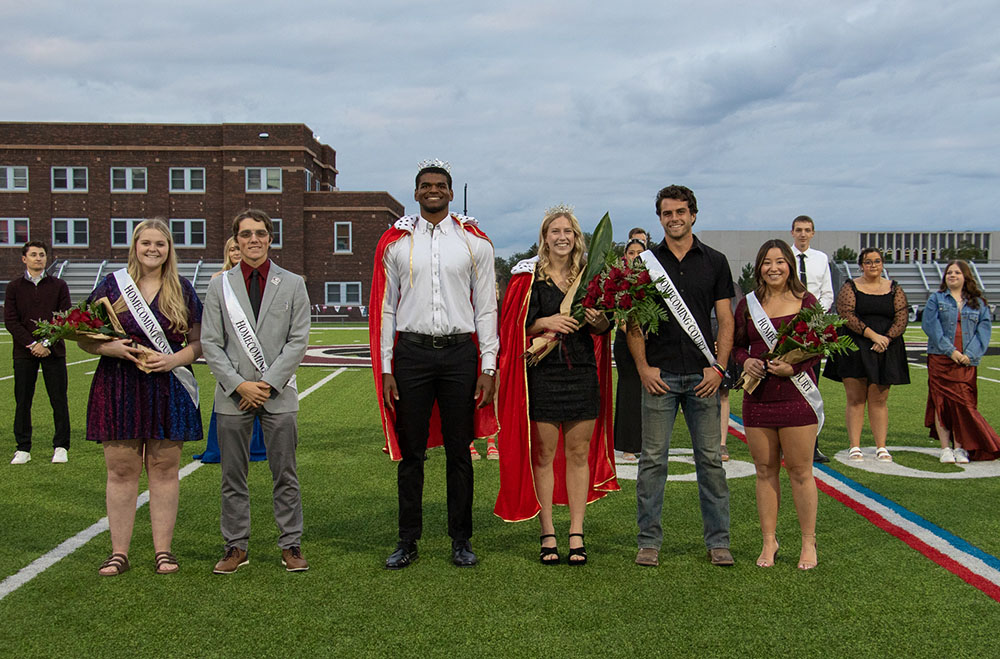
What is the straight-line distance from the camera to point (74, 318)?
187 inches

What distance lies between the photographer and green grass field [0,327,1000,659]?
381 centimetres

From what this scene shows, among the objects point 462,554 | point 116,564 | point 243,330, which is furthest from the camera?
point 462,554

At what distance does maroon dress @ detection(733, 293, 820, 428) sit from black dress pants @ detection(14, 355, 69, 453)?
6.24 metres

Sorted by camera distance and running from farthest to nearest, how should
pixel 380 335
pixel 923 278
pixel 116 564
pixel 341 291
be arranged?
1. pixel 923 278
2. pixel 341 291
3. pixel 380 335
4. pixel 116 564

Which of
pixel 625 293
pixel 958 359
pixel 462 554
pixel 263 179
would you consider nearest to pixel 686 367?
pixel 625 293

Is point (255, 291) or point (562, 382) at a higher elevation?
point (255, 291)

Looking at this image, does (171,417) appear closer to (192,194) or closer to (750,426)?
(750,426)

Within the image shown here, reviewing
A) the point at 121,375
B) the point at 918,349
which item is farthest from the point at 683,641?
the point at 918,349

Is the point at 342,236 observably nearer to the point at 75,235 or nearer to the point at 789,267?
the point at 75,235

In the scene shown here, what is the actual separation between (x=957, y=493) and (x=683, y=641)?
13.1 ft

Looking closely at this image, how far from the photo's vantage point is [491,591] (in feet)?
14.9

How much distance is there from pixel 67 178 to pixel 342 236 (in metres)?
16.5

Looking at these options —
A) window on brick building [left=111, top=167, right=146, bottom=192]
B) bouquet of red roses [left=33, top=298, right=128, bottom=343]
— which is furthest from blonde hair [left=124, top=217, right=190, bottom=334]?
window on brick building [left=111, top=167, right=146, bottom=192]

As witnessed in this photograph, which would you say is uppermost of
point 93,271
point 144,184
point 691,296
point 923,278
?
point 144,184
